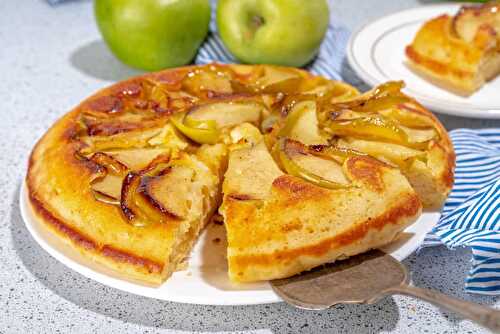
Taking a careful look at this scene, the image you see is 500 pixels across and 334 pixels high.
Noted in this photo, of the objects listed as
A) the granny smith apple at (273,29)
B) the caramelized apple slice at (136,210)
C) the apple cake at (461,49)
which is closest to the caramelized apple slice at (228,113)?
the caramelized apple slice at (136,210)

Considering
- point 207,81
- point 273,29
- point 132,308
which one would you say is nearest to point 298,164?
point 132,308

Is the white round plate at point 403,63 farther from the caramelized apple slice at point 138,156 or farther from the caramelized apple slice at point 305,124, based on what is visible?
the caramelized apple slice at point 138,156

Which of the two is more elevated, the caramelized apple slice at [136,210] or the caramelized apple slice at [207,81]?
the caramelized apple slice at [136,210]

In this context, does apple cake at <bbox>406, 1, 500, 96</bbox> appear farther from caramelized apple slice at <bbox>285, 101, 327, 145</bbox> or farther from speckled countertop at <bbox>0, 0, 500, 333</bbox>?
speckled countertop at <bbox>0, 0, 500, 333</bbox>

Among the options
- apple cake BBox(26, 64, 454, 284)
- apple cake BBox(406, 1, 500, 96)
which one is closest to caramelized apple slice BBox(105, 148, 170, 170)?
apple cake BBox(26, 64, 454, 284)

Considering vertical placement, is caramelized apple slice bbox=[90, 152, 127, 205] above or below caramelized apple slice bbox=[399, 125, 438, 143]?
below

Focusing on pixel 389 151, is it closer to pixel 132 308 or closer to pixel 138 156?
pixel 138 156
